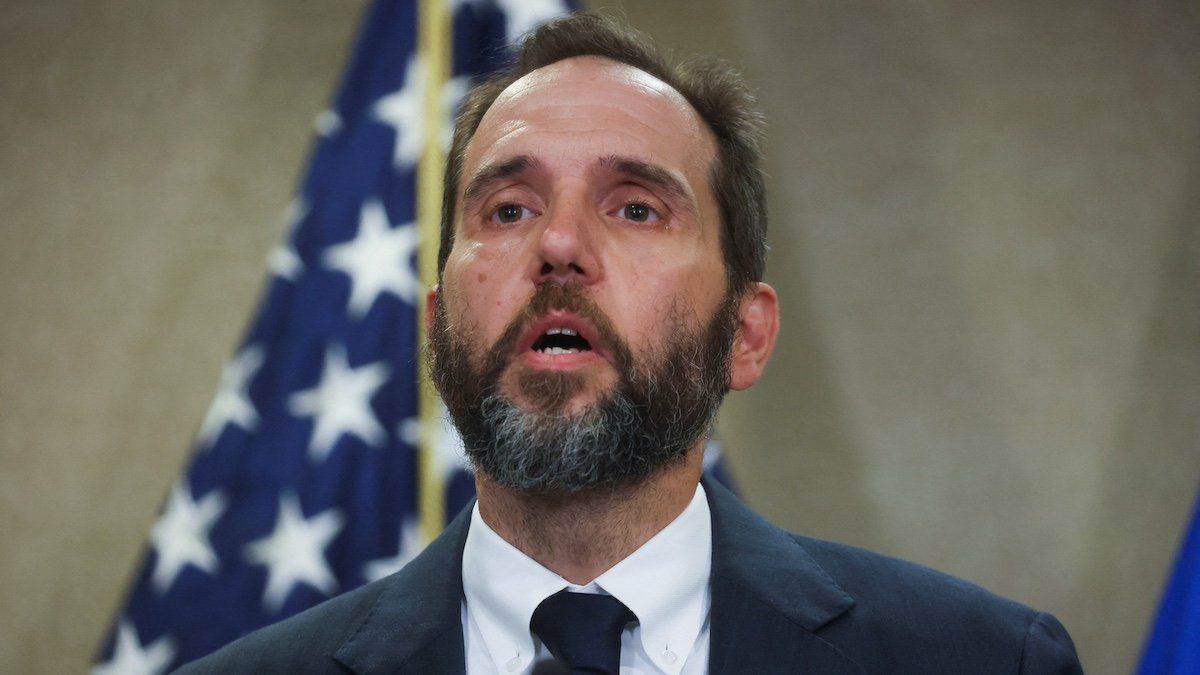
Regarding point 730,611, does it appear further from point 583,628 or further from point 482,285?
point 482,285

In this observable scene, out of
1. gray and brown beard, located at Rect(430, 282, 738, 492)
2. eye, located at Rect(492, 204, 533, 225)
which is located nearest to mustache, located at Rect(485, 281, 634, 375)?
gray and brown beard, located at Rect(430, 282, 738, 492)

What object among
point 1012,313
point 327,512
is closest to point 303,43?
point 327,512

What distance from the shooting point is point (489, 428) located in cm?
167

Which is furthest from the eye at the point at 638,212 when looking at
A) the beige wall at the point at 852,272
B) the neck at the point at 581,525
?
the beige wall at the point at 852,272

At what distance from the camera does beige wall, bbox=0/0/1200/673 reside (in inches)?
115

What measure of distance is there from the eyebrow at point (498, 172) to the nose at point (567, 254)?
0.50 feet

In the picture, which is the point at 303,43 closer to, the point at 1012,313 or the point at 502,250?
the point at 502,250

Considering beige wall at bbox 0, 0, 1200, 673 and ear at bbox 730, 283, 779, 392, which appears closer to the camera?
ear at bbox 730, 283, 779, 392

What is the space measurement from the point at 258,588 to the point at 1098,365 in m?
2.18

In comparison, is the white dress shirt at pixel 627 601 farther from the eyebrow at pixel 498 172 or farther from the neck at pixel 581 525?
the eyebrow at pixel 498 172

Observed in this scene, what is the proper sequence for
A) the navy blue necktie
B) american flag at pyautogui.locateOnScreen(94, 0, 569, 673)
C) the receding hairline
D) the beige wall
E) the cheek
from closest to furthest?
the navy blue necktie < the cheek < the receding hairline < american flag at pyautogui.locateOnScreen(94, 0, 569, 673) < the beige wall

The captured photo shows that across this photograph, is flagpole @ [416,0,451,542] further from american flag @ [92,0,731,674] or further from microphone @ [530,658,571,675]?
microphone @ [530,658,571,675]

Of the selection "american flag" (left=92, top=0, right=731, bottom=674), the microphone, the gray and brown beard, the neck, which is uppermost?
the gray and brown beard

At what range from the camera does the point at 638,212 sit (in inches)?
72.1
